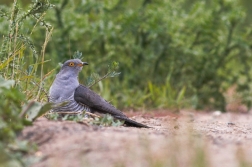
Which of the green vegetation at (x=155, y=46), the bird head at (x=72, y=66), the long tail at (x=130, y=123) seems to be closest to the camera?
the long tail at (x=130, y=123)

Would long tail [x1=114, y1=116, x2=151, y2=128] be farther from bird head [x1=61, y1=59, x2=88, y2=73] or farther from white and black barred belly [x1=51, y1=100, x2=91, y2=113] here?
bird head [x1=61, y1=59, x2=88, y2=73]

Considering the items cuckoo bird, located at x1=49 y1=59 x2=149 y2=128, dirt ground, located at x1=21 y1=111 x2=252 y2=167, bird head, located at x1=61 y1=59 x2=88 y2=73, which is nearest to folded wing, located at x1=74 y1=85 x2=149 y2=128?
cuckoo bird, located at x1=49 y1=59 x2=149 y2=128

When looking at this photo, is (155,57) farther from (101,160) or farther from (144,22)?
(101,160)

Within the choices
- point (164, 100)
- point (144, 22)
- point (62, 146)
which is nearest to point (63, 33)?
Answer: point (144, 22)

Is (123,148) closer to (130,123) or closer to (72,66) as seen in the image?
(130,123)

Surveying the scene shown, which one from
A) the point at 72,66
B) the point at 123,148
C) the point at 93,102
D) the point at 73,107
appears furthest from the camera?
the point at 72,66

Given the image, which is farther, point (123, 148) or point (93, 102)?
point (93, 102)

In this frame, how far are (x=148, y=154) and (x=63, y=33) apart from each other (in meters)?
5.08

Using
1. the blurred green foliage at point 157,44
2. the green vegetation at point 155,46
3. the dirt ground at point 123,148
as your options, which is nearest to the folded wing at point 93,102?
the dirt ground at point 123,148

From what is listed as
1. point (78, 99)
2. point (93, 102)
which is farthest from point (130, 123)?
point (78, 99)

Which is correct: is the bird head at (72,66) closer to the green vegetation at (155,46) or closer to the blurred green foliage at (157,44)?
the green vegetation at (155,46)

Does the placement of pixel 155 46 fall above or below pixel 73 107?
above

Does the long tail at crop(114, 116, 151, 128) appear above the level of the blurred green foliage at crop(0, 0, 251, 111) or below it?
below

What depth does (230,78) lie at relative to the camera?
8625mm
